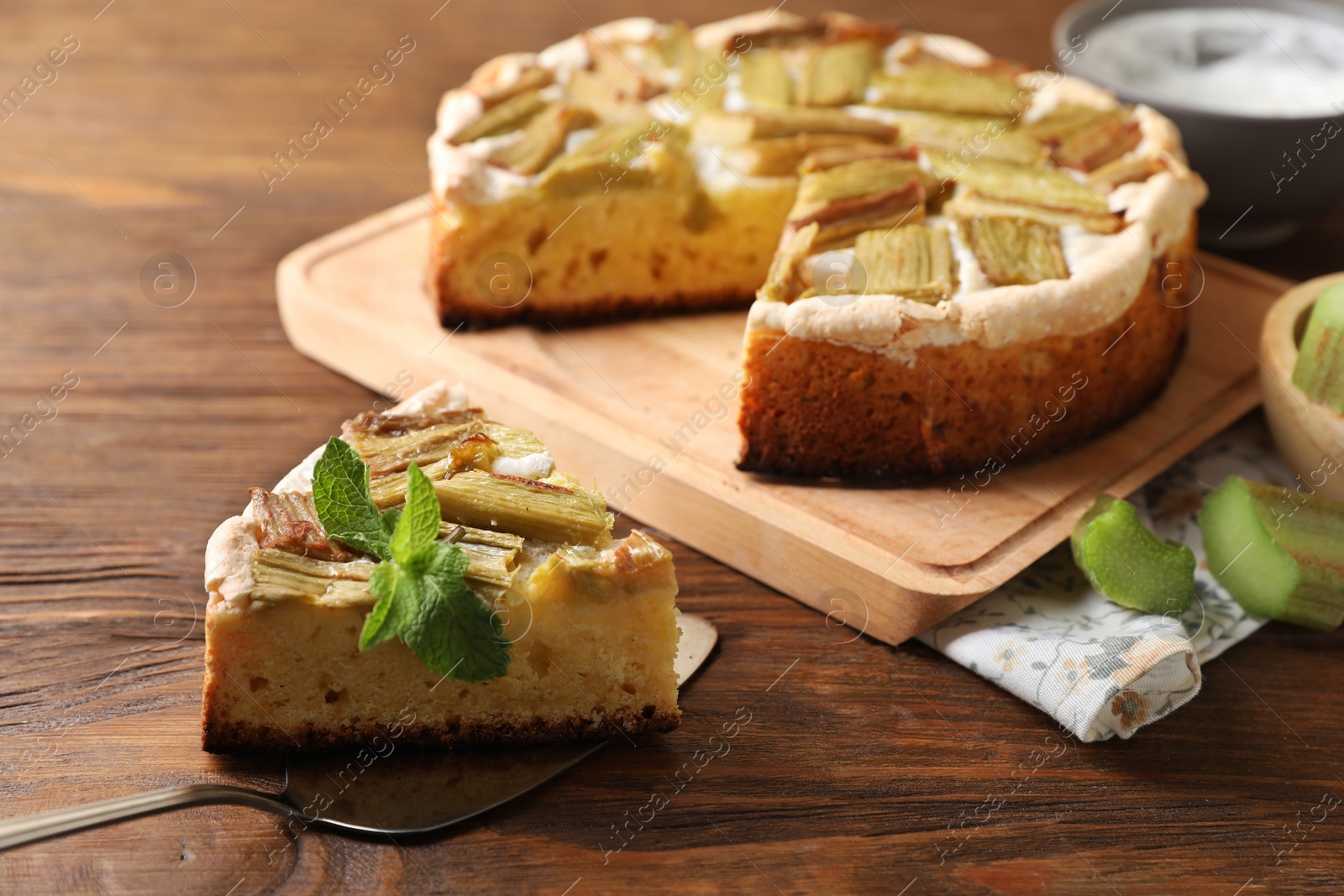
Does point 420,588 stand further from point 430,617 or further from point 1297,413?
point 1297,413

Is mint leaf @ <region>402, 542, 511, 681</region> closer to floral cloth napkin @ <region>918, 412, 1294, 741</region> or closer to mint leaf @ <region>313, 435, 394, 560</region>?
mint leaf @ <region>313, 435, 394, 560</region>

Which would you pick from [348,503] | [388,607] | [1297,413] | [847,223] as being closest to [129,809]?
[388,607]

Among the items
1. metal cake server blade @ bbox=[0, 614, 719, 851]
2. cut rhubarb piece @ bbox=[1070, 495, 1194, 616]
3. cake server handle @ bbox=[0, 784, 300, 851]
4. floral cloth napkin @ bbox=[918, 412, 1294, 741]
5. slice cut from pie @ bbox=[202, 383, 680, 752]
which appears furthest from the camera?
cut rhubarb piece @ bbox=[1070, 495, 1194, 616]

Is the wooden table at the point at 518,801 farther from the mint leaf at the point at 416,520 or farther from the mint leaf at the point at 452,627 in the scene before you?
the mint leaf at the point at 416,520

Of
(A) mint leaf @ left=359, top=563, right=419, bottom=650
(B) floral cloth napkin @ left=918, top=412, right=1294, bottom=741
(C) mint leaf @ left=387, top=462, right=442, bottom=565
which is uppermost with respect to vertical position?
(C) mint leaf @ left=387, top=462, right=442, bottom=565

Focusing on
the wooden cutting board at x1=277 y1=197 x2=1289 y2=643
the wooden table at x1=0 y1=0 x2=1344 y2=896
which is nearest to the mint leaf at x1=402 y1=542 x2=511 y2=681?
the wooden table at x1=0 y1=0 x2=1344 y2=896

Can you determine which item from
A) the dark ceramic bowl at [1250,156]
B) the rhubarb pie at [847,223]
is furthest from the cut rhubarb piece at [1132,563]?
the dark ceramic bowl at [1250,156]
